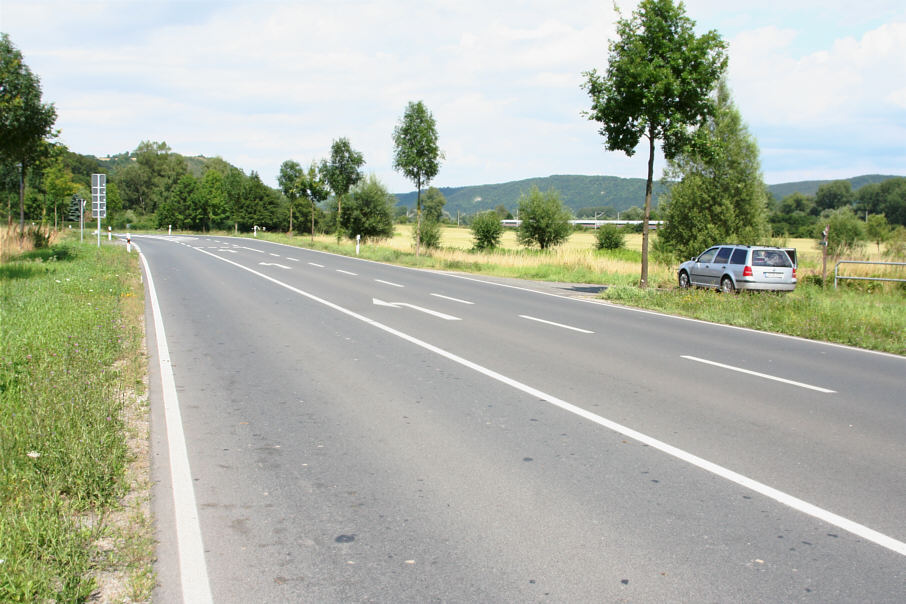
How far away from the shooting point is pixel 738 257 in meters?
19.9

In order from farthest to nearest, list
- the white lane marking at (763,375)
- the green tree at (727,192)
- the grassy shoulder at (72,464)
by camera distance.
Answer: the green tree at (727,192) → the white lane marking at (763,375) → the grassy shoulder at (72,464)

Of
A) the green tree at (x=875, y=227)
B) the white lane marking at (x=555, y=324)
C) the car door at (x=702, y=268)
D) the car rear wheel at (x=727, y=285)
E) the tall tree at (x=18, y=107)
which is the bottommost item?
the white lane marking at (x=555, y=324)

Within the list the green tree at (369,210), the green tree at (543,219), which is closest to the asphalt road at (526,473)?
the green tree at (543,219)

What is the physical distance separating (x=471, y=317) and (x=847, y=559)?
10504mm

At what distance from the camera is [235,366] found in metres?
8.76

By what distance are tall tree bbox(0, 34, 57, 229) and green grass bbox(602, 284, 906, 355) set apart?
19758mm

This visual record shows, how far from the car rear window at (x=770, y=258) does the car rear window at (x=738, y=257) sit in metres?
0.27

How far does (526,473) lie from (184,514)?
92.6 inches

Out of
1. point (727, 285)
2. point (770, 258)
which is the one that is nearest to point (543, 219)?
point (727, 285)

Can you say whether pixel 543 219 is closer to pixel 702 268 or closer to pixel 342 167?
pixel 342 167

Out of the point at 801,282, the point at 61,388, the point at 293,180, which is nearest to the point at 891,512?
the point at 61,388

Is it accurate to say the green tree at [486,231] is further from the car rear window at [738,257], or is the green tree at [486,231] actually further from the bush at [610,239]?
the car rear window at [738,257]

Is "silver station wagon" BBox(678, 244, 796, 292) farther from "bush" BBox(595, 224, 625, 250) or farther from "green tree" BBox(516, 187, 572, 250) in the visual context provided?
"bush" BBox(595, 224, 625, 250)

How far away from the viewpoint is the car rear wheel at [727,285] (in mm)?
19953
